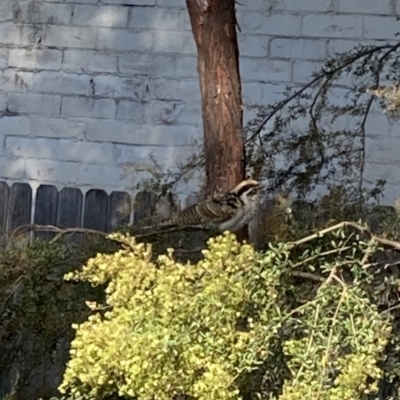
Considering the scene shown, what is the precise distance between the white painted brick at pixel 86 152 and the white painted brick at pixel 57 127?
3 cm

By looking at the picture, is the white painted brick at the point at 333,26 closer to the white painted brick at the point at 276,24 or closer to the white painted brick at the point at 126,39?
the white painted brick at the point at 276,24

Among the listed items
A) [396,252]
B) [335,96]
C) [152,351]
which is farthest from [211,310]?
[335,96]

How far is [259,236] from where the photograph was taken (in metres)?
2.00

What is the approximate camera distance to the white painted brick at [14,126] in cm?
431

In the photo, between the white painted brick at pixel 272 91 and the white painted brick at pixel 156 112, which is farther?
the white painted brick at pixel 156 112

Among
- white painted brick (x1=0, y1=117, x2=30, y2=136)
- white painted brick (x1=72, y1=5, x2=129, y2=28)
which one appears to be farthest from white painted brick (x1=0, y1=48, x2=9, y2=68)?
white painted brick (x1=72, y1=5, x2=129, y2=28)

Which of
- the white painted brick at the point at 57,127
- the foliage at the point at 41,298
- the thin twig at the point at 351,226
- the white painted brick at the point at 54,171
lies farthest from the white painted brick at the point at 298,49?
the thin twig at the point at 351,226

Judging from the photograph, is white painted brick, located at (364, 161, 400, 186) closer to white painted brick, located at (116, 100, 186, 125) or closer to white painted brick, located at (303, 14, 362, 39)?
white painted brick, located at (303, 14, 362, 39)

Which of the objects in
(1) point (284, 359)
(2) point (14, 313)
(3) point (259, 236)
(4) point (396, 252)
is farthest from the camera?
(3) point (259, 236)

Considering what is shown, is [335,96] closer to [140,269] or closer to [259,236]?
[259,236]

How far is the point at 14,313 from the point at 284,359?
2.10 ft

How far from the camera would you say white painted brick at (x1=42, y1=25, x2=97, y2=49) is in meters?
4.25

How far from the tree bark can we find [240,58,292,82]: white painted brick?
202cm

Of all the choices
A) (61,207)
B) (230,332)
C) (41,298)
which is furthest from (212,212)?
(61,207)
